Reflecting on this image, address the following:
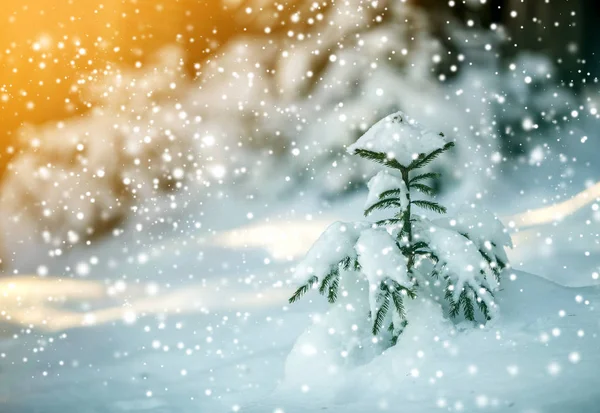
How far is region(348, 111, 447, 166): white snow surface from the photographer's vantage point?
7.04 meters

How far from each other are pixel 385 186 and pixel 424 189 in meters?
0.57

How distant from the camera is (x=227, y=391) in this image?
8992 millimetres

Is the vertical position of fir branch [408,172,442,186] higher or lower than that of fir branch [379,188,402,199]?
higher

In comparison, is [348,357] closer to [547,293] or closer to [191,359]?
[547,293]

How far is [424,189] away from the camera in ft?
24.0

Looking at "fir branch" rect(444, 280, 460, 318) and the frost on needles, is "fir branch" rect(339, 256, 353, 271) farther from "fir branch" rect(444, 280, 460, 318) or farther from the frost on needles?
"fir branch" rect(444, 280, 460, 318)

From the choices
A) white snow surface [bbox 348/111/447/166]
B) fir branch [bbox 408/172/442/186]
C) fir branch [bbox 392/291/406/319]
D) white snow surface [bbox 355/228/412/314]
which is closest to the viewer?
white snow surface [bbox 355/228/412/314]

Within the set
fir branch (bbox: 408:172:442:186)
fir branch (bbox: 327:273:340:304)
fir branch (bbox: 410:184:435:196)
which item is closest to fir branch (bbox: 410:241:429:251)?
fir branch (bbox: 410:184:435:196)

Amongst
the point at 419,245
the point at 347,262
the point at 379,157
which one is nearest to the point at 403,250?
the point at 419,245

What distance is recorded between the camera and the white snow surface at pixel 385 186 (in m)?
7.27

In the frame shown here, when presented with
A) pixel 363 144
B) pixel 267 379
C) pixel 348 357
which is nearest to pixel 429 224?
pixel 363 144

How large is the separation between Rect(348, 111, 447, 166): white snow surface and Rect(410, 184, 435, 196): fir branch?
1.41 ft

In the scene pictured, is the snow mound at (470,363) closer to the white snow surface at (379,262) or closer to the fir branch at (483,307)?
the fir branch at (483,307)

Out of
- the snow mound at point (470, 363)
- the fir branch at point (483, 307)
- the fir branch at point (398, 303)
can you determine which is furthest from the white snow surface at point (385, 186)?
the fir branch at point (483, 307)
